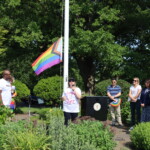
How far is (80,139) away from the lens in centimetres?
447

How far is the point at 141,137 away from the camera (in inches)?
219

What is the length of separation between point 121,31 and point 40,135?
45.0 ft

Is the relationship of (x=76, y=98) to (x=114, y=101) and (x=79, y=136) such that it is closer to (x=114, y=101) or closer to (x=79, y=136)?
(x=79, y=136)

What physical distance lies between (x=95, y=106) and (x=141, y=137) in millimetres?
2823

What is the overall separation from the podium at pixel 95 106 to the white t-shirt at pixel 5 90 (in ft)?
7.96

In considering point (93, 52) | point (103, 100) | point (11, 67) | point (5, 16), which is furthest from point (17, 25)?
point (11, 67)

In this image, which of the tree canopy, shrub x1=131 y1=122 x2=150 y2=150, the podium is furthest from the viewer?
the tree canopy

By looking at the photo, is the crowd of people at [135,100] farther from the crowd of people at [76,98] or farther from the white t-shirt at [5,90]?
the white t-shirt at [5,90]

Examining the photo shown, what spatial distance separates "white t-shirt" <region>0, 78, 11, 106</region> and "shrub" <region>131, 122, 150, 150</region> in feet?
10.7

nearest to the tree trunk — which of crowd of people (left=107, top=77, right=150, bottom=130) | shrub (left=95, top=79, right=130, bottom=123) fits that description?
shrub (left=95, top=79, right=130, bottom=123)

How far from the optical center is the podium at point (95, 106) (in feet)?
26.9

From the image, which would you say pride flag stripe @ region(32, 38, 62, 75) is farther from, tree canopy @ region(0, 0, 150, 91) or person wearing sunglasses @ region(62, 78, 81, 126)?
tree canopy @ region(0, 0, 150, 91)

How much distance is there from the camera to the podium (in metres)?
8.21

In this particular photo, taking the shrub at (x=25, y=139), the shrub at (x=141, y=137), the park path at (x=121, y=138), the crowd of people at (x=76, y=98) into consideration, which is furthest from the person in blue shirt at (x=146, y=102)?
the shrub at (x=25, y=139)
